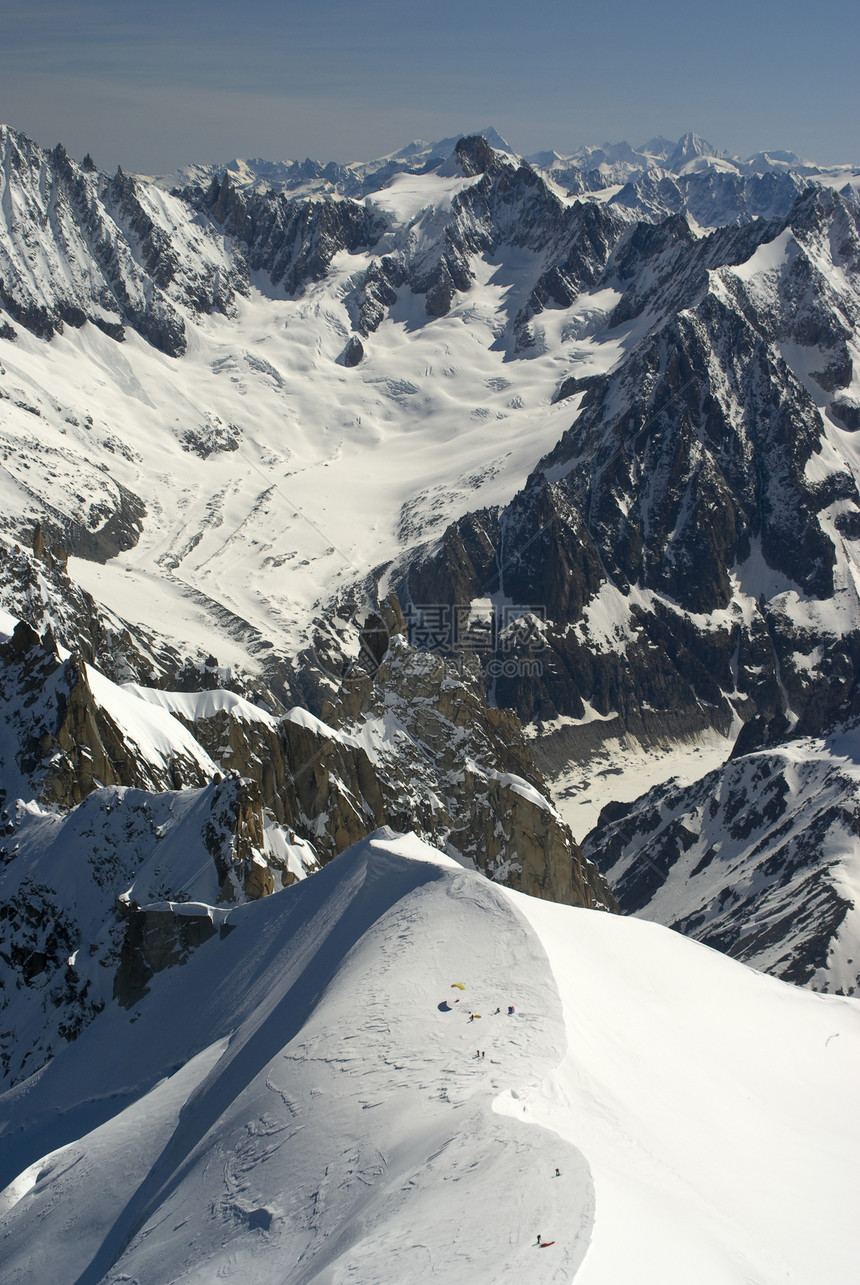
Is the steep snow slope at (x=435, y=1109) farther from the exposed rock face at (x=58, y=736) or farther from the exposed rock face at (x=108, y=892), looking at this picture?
the exposed rock face at (x=58, y=736)

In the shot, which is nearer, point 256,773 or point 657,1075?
point 657,1075

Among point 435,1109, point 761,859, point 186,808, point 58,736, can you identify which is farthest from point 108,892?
point 761,859

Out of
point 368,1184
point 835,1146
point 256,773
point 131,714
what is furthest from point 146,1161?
point 256,773

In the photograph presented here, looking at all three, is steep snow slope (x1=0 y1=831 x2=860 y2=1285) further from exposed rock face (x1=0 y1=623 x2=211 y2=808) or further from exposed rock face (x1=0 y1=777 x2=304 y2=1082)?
exposed rock face (x1=0 y1=623 x2=211 y2=808)

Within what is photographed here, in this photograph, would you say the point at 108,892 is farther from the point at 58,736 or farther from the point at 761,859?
the point at 761,859

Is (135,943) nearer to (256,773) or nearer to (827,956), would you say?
(256,773)

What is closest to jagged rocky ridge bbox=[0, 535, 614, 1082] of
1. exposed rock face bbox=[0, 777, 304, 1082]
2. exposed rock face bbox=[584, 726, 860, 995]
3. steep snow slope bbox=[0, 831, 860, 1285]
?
exposed rock face bbox=[0, 777, 304, 1082]
